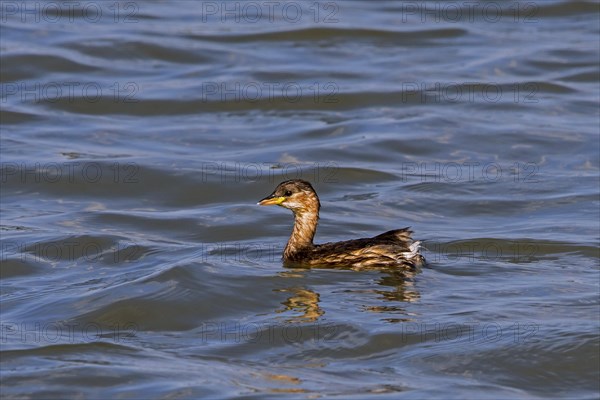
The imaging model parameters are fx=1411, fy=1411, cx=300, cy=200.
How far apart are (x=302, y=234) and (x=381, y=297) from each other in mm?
1630

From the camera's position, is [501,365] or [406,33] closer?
[501,365]

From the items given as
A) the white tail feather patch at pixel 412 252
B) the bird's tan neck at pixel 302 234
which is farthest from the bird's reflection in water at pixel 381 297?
the bird's tan neck at pixel 302 234

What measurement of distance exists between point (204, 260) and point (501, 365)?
3.61 metres

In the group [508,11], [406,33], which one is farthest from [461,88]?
[508,11]

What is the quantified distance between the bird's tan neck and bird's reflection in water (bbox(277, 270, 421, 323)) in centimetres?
44

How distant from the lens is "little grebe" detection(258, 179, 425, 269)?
485 inches

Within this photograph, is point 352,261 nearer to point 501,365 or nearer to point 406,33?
point 501,365

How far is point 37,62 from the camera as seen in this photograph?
21172mm

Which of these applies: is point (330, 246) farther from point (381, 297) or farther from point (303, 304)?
point (303, 304)

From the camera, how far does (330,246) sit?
12.8m

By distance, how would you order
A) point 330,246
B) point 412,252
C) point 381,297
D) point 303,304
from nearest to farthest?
1. point 303,304
2. point 381,297
3. point 412,252
4. point 330,246

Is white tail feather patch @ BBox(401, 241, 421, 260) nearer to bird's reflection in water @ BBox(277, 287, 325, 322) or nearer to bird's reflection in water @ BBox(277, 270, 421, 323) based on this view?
bird's reflection in water @ BBox(277, 270, 421, 323)

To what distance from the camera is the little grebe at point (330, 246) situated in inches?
485

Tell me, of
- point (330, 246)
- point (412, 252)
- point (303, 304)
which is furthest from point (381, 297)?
point (330, 246)
